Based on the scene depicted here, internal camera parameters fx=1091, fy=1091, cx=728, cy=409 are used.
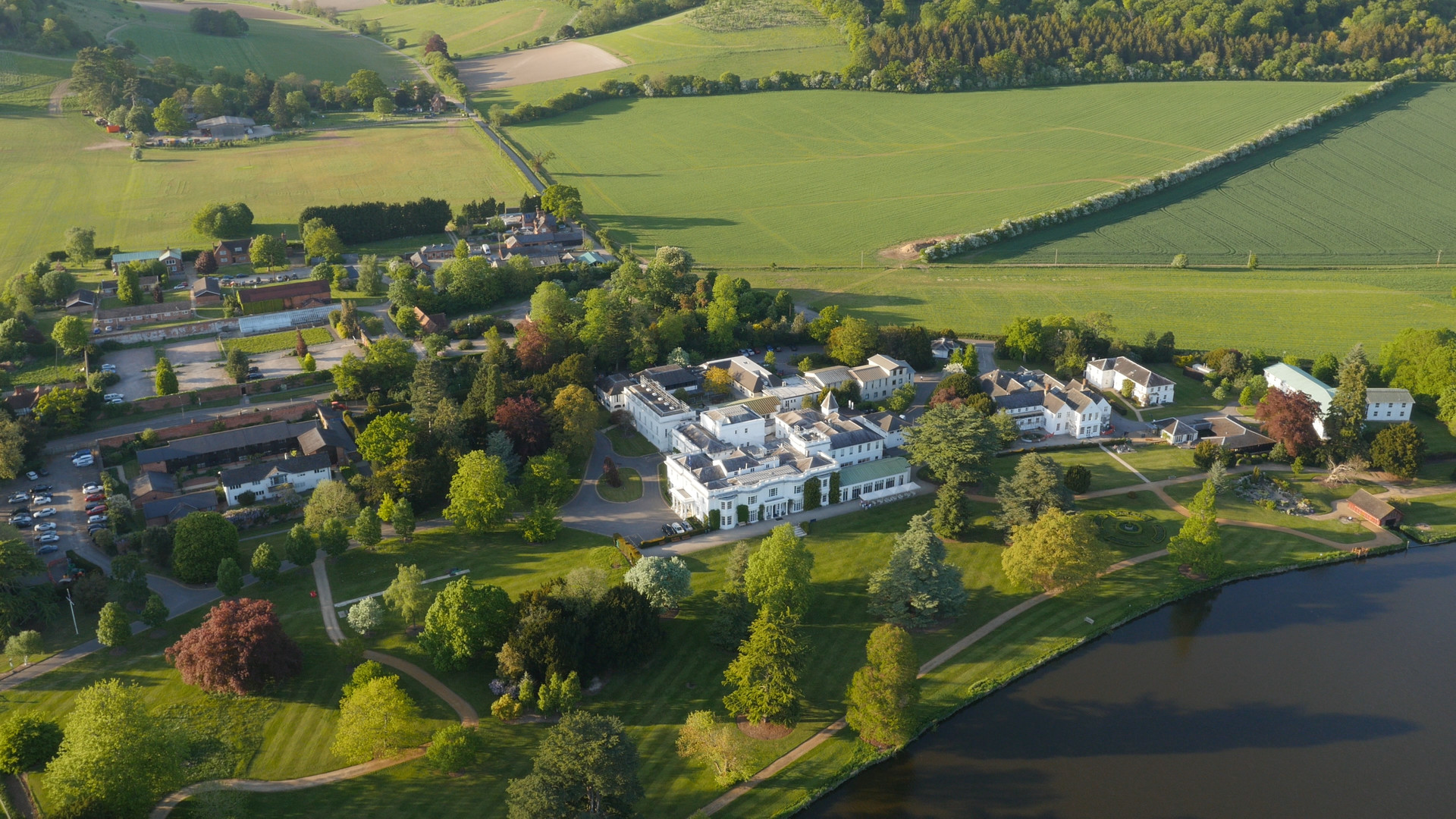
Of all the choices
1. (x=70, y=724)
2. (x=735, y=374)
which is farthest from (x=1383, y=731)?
(x=70, y=724)

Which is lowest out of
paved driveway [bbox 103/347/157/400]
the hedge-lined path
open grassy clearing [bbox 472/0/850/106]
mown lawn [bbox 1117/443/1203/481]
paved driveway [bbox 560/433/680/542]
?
the hedge-lined path

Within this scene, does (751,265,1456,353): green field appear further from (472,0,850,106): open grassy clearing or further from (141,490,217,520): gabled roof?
(472,0,850,106): open grassy clearing

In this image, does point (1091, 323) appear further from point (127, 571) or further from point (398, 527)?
point (127, 571)

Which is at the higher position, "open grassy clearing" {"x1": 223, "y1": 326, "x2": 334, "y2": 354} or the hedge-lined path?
"open grassy clearing" {"x1": 223, "y1": 326, "x2": 334, "y2": 354}

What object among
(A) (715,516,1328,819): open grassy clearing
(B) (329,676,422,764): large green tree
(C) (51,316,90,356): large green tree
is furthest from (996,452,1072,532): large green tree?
(C) (51,316,90,356): large green tree

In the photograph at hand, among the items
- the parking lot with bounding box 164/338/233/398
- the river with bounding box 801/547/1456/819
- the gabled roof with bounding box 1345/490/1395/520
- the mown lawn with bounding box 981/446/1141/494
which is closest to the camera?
the river with bounding box 801/547/1456/819

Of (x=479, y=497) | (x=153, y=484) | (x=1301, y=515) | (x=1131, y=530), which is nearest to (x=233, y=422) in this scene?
(x=153, y=484)

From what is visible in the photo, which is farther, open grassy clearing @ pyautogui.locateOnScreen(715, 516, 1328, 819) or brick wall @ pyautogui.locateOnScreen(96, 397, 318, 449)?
brick wall @ pyautogui.locateOnScreen(96, 397, 318, 449)
